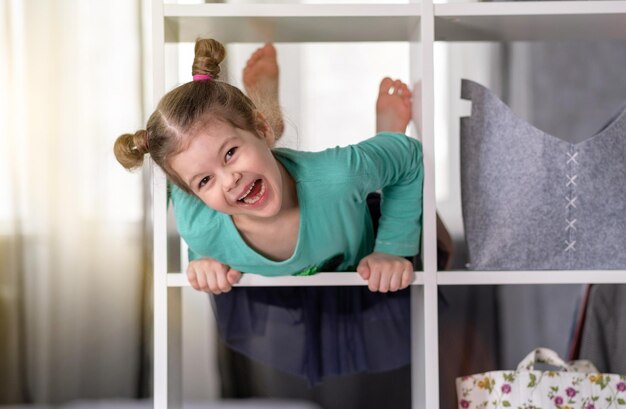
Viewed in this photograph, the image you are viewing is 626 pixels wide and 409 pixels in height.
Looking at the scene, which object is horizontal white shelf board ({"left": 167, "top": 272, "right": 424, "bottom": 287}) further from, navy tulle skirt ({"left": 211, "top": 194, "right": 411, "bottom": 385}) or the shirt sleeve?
navy tulle skirt ({"left": 211, "top": 194, "right": 411, "bottom": 385})

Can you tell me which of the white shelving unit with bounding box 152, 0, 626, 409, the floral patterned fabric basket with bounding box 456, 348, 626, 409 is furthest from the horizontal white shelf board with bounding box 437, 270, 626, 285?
the floral patterned fabric basket with bounding box 456, 348, 626, 409

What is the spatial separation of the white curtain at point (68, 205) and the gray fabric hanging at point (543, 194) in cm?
79

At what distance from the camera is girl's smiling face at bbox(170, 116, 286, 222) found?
1103 millimetres

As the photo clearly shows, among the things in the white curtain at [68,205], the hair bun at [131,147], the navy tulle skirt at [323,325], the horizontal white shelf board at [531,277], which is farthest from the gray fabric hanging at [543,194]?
the white curtain at [68,205]

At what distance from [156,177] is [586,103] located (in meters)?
0.99

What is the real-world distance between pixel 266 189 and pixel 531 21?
49 cm

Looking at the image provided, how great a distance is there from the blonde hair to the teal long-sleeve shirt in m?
0.08

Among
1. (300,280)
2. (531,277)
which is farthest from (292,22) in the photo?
(531,277)

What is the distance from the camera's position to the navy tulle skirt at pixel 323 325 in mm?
1474

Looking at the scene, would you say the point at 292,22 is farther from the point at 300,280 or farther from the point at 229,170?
the point at 300,280

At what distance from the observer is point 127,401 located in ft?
5.60

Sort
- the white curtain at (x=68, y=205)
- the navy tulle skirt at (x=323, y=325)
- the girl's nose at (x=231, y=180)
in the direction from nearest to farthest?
the girl's nose at (x=231, y=180)
the navy tulle skirt at (x=323, y=325)
the white curtain at (x=68, y=205)

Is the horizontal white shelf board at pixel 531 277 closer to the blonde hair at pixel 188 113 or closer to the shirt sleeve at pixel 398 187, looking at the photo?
the shirt sleeve at pixel 398 187

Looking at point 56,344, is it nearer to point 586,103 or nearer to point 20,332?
point 20,332
